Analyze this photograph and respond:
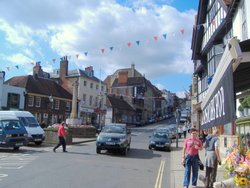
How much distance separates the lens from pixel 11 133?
1855cm

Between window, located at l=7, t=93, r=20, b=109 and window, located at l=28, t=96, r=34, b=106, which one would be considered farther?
window, located at l=28, t=96, r=34, b=106

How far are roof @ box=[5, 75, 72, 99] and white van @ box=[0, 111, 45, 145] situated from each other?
25.4 meters

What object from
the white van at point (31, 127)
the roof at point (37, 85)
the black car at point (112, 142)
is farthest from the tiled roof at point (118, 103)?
the black car at point (112, 142)

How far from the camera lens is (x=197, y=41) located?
29.9 metres

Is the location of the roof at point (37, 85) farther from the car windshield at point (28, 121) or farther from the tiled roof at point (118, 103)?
the car windshield at point (28, 121)

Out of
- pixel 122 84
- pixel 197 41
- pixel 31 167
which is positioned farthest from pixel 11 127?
pixel 122 84

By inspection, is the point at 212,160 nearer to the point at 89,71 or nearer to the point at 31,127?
the point at 31,127

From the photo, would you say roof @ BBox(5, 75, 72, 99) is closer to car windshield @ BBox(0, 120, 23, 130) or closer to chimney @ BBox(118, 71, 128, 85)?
car windshield @ BBox(0, 120, 23, 130)

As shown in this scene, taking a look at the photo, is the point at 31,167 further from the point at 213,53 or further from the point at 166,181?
the point at 213,53

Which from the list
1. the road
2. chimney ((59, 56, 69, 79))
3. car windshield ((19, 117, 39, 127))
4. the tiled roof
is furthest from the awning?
the tiled roof

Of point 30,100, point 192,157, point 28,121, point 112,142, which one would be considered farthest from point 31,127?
point 30,100

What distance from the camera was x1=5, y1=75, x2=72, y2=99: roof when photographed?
161 ft

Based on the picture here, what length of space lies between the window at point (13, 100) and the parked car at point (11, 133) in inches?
1008

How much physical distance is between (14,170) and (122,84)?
76.6m
